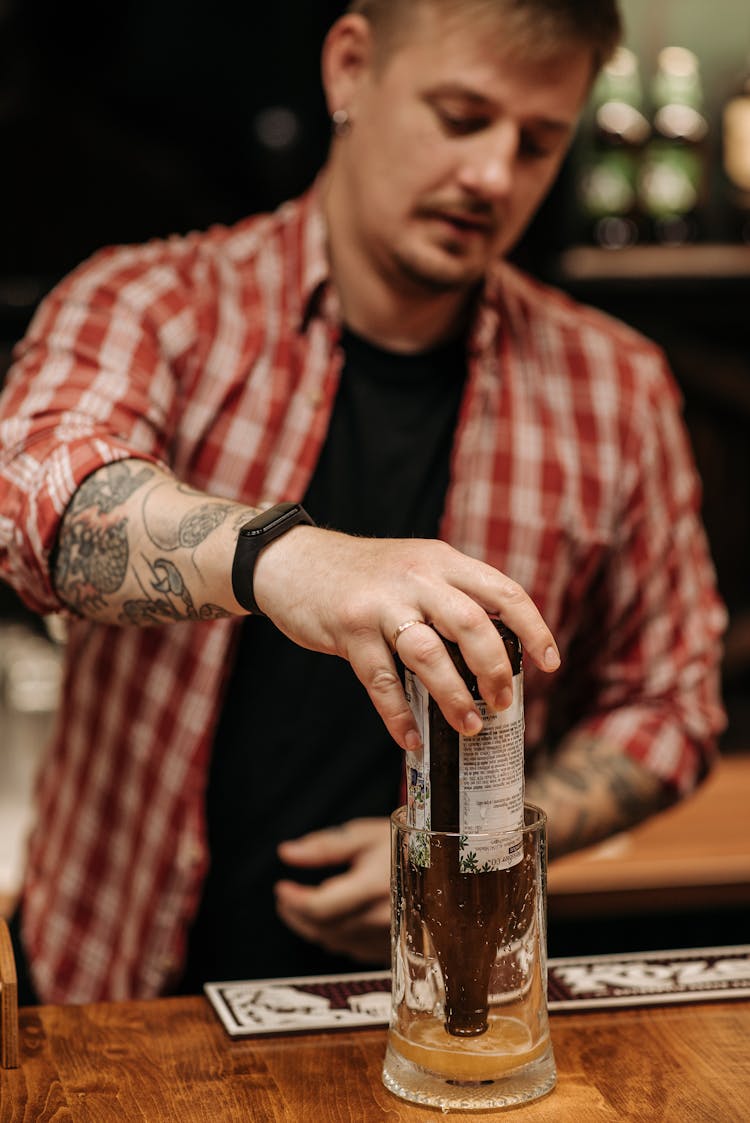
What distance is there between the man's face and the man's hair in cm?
1

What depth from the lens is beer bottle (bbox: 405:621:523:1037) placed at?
3.35 feet

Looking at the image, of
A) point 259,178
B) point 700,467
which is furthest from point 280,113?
point 700,467

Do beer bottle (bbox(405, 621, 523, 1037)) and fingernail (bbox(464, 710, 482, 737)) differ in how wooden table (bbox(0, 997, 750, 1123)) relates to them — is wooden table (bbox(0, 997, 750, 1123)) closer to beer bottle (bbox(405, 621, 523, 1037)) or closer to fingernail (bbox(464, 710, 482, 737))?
beer bottle (bbox(405, 621, 523, 1037))

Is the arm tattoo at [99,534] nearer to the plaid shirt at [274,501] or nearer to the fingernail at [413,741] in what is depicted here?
the plaid shirt at [274,501]

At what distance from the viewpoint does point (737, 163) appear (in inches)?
116

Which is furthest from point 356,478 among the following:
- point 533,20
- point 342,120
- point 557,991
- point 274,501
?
point 557,991

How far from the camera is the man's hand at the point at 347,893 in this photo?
1.56 metres

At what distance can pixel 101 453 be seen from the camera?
1340 mm

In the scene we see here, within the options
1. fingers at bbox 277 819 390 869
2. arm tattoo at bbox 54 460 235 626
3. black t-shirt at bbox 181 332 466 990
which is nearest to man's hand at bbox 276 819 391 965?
fingers at bbox 277 819 390 869

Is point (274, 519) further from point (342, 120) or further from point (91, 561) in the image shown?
point (342, 120)

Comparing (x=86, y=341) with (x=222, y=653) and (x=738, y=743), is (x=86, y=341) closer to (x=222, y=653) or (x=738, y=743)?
(x=222, y=653)

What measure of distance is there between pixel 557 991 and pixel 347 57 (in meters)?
1.08

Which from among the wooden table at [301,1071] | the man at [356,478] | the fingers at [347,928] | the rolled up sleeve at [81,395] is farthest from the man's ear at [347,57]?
the wooden table at [301,1071]

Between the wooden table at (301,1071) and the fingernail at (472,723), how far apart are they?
29 centimetres
